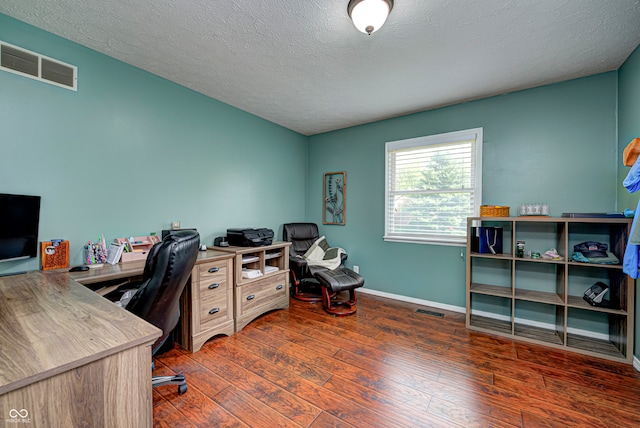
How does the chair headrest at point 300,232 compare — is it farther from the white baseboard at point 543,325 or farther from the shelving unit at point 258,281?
the white baseboard at point 543,325

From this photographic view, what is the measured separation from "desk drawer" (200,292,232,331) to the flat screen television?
1248mm

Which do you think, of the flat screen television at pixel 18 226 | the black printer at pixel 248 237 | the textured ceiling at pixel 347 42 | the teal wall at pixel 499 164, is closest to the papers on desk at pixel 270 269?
the black printer at pixel 248 237

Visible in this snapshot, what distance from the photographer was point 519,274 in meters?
2.81

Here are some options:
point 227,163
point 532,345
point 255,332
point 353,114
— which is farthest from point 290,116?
point 532,345

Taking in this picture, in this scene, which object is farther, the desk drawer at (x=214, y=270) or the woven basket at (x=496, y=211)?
the woven basket at (x=496, y=211)

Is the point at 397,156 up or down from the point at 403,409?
up

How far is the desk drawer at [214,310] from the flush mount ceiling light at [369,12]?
2520mm

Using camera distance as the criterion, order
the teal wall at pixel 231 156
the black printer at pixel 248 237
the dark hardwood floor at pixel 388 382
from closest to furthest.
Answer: the dark hardwood floor at pixel 388 382, the teal wall at pixel 231 156, the black printer at pixel 248 237

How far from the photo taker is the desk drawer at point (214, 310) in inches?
91.9

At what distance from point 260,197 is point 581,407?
3.66 meters

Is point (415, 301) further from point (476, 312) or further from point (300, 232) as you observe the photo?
point (300, 232)

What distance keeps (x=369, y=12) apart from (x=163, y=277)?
196 cm

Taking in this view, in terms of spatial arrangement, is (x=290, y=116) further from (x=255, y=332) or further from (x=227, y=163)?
(x=255, y=332)

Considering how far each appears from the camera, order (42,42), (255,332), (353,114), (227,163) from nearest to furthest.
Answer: (42,42)
(255,332)
(227,163)
(353,114)
